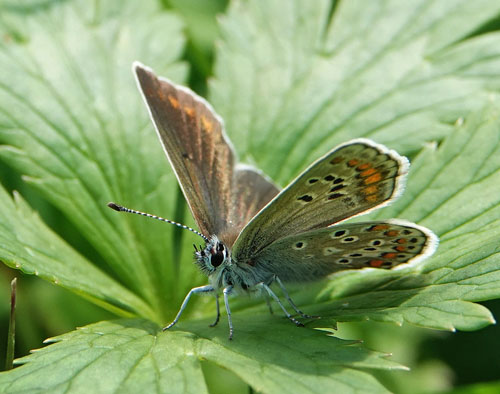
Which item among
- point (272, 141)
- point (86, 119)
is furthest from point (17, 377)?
point (272, 141)

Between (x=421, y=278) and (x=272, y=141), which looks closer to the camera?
(x=421, y=278)

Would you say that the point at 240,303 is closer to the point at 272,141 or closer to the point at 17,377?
the point at 272,141

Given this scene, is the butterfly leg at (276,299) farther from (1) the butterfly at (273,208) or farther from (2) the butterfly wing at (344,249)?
(2) the butterfly wing at (344,249)

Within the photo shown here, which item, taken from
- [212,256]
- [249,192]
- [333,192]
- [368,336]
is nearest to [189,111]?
[249,192]

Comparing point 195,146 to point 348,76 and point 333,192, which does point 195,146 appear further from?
point 348,76

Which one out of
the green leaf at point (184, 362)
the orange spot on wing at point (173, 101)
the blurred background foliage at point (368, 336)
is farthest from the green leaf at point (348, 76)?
the green leaf at point (184, 362)
